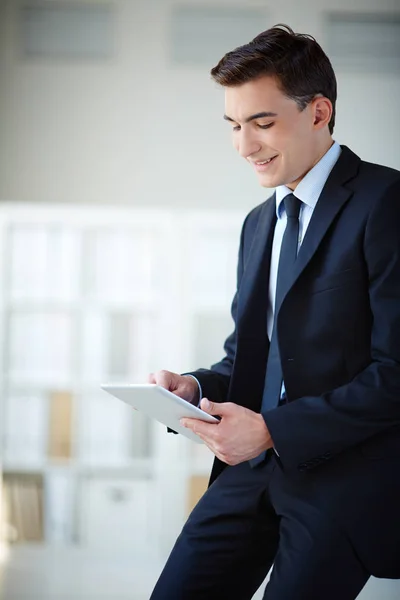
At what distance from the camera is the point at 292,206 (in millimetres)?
1634

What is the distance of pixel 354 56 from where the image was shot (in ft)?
10.3

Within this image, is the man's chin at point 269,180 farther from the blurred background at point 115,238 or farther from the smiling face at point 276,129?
the blurred background at point 115,238

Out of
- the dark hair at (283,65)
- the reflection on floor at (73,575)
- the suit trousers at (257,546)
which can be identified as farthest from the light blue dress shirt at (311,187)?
the reflection on floor at (73,575)

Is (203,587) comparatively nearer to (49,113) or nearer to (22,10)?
(49,113)

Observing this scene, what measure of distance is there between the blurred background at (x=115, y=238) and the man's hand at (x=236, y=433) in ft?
5.69

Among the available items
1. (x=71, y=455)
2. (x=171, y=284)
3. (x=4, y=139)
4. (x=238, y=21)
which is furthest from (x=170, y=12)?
(x=71, y=455)

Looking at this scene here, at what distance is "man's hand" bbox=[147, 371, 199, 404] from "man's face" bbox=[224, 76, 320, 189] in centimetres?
49

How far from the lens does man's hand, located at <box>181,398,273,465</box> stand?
146 centimetres

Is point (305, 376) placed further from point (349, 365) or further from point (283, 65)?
point (283, 65)

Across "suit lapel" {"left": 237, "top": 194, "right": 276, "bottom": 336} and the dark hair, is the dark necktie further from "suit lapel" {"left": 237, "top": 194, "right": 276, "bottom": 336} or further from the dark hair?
the dark hair

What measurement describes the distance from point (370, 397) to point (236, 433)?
0.27 m

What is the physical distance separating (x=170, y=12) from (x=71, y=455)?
197 cm

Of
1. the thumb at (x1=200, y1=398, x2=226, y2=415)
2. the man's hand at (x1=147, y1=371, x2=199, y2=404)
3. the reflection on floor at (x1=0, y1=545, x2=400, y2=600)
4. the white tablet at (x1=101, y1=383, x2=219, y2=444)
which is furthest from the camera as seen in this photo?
the reflection on floor at (x1=0, y1=545, x2=400, y2=600)

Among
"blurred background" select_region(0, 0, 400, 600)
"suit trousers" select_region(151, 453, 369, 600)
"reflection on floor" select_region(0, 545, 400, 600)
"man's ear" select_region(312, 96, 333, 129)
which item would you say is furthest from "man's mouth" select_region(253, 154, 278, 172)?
"reflection on floor" select_region(0, 545, 400, 600)
